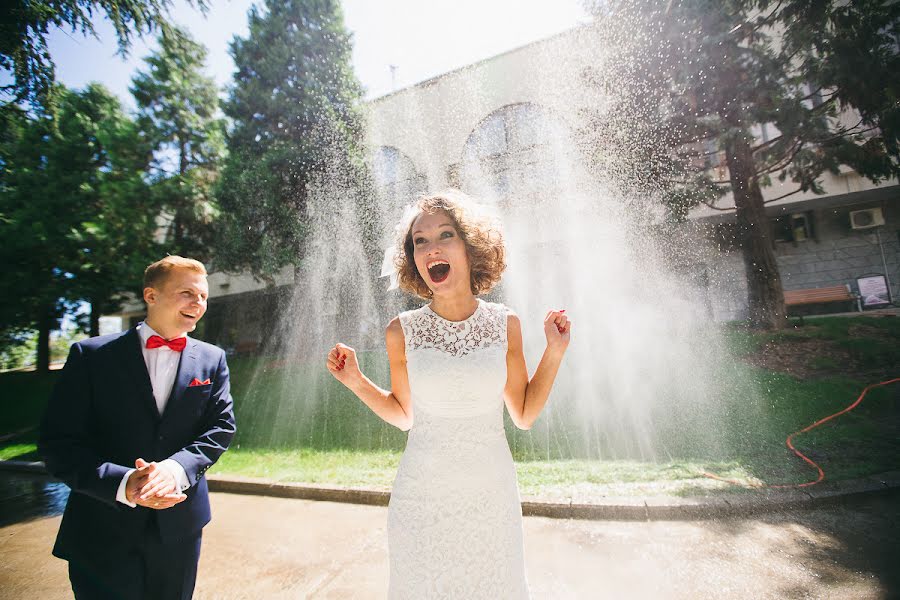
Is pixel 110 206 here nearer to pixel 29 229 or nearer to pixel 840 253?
pixel 29 229

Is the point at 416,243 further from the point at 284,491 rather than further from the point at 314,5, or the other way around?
the point at 314,5

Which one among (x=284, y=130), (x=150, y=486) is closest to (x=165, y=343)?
(x=150, y=486)

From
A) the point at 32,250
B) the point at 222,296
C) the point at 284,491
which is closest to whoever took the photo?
the point at 284,491

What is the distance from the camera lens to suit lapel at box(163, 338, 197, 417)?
2115 mm

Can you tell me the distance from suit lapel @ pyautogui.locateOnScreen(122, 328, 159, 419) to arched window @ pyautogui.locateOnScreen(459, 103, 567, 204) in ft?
41.1

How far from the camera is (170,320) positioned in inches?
84.8

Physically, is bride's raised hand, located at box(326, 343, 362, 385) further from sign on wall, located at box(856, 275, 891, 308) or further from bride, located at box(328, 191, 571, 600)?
Answer: sign on wall, located at box(856, 275, 891, 308)

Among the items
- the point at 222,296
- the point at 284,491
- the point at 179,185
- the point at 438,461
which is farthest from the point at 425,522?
the point at 222,296

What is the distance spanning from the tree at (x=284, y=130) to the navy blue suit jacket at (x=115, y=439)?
12.4 m

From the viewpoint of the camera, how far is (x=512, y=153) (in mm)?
14500

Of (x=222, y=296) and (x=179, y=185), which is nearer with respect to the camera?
(x=179, y=185)

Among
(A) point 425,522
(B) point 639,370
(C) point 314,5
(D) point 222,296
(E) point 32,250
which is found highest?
(C) point 314,5

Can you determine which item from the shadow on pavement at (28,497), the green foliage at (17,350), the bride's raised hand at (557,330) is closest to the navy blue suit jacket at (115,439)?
the bride's raised hand at (557,330)

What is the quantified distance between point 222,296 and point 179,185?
1100 centimetres
